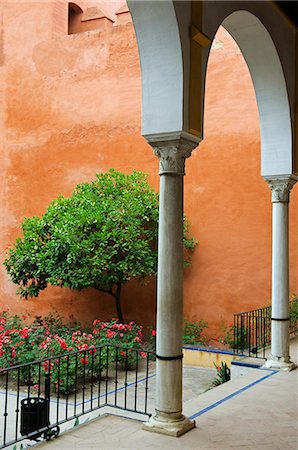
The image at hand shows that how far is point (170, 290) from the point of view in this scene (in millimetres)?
5340

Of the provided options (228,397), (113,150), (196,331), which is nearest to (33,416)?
(228,397)

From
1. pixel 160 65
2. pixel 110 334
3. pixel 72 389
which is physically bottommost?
pixel 72 389

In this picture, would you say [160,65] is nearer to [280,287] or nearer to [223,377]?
[280,287]

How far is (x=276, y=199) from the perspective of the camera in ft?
26.3

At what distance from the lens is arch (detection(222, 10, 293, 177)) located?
738 cm

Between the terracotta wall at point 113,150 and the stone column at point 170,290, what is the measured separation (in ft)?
21.4

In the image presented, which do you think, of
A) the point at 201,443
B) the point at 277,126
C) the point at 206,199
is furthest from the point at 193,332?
the point at 201,443

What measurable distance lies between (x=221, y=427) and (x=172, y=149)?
284 centimetres

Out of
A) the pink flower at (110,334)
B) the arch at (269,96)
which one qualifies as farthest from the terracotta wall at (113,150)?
the arch at (269,96)

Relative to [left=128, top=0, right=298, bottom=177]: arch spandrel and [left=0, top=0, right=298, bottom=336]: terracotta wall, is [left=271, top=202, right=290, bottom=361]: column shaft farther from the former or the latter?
[left=0, top=0, right=298, bottom=336]: terracotta wall

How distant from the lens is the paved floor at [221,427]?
16.3 feet

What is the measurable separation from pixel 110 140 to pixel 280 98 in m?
6.53

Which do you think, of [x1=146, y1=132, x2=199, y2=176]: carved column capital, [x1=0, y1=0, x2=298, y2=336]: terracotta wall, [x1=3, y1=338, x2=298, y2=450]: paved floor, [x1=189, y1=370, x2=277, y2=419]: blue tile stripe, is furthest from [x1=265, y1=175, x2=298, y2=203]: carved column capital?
[x1=0, y1=0, x2=298, y2=336]: terracotta wall

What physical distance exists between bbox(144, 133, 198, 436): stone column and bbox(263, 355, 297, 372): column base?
9.65ft
